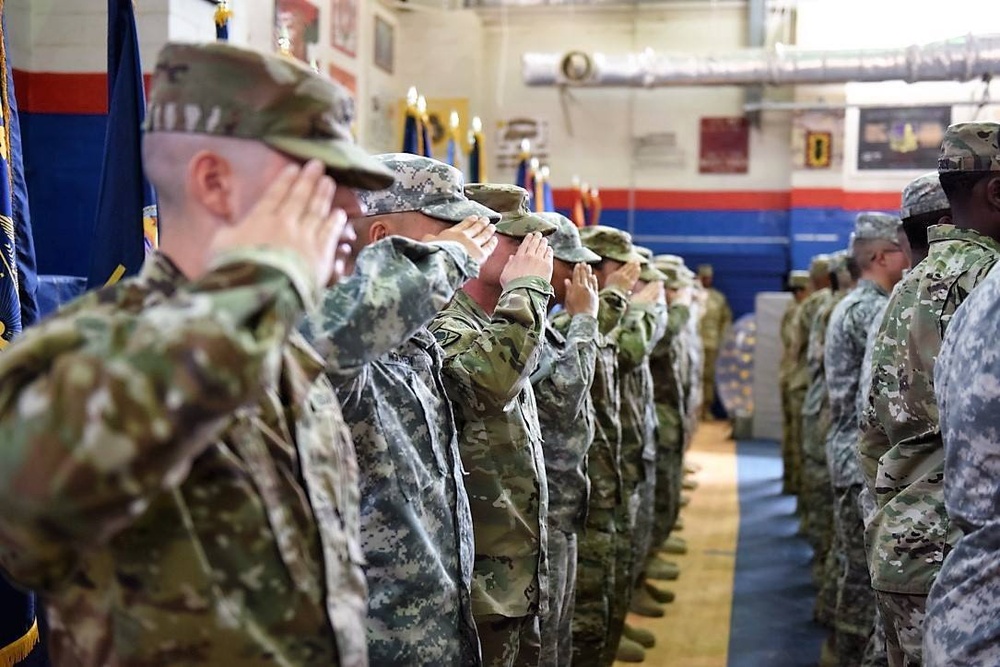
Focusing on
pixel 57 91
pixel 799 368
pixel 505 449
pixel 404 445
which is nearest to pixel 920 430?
pixel 505 449

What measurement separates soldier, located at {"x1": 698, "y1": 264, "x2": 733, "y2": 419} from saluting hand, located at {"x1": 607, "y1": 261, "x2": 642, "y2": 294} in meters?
8.23

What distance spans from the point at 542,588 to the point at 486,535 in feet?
0.63

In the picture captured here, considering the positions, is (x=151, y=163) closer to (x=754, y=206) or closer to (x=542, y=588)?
(x=542, y=588)

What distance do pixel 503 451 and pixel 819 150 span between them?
1157cm

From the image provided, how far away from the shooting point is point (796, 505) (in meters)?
8.11

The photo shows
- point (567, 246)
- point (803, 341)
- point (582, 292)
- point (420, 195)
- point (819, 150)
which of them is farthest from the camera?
point (819, 150)

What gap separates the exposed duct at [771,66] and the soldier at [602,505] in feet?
27.2

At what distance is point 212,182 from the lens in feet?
3.92

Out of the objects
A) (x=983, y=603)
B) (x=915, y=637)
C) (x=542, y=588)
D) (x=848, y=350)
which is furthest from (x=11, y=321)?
(x=848, y=350)

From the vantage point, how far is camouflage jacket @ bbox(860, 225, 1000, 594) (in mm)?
2264

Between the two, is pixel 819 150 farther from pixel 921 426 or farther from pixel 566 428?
pixel 921 426

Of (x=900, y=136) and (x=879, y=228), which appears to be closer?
(x=879, y=228)

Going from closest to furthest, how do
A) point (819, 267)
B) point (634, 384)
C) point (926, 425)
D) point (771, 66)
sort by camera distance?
point (926, 425) < point (634, 384) < point (819, 267) < point (771, 66)

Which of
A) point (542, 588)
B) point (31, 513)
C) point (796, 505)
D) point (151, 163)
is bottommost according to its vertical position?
point (796, 505)
